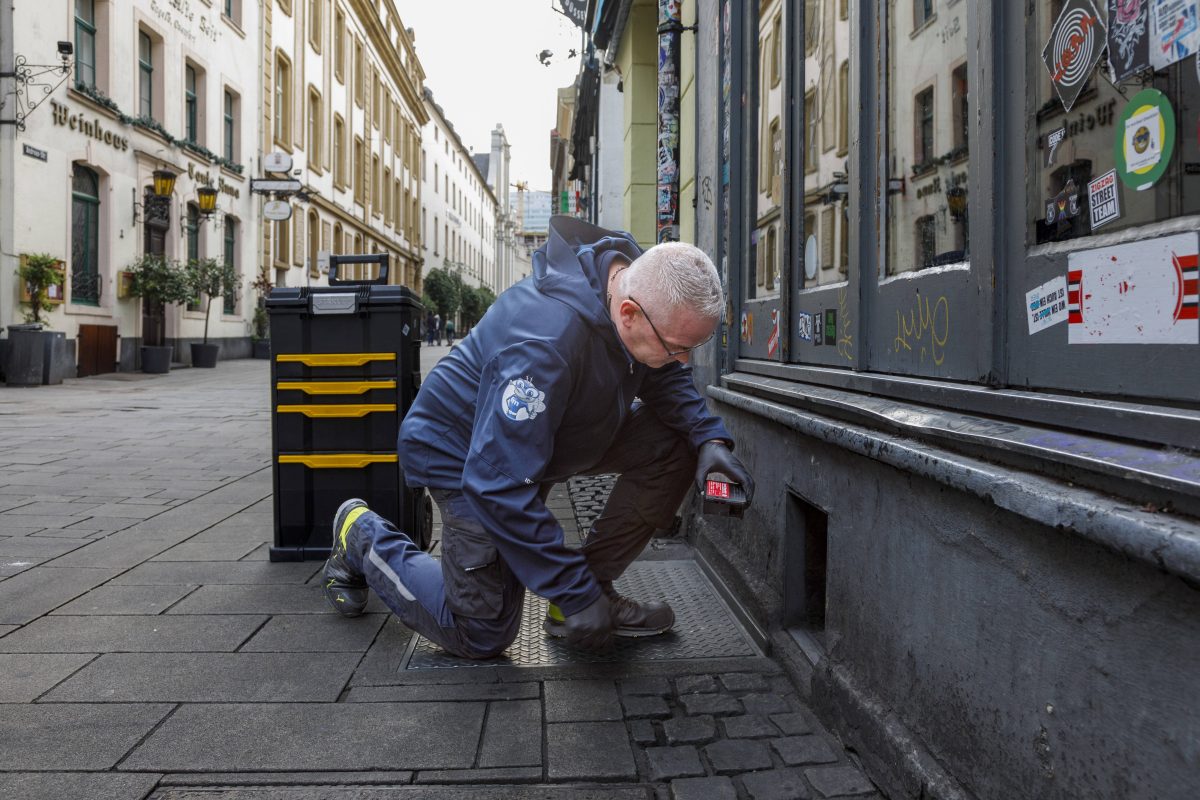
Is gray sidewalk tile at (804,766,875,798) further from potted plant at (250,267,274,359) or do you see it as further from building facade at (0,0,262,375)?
potted plant at (250,267,274,359)

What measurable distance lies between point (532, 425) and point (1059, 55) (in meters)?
1.42

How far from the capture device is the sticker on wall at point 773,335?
4.07 m

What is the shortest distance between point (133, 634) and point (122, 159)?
696 inches

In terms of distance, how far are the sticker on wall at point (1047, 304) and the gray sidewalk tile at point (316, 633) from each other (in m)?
2.28

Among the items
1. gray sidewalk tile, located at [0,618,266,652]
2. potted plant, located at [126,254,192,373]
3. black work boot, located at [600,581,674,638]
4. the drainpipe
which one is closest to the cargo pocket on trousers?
black work boot, located at [600,581,674,638]

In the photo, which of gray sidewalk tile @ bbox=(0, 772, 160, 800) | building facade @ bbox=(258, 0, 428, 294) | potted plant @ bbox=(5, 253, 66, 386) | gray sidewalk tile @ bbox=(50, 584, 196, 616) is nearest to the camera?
gray sidewalk tile @ bbox=(0, 772, 160, 800)

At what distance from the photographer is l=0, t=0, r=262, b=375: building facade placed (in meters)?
15.5

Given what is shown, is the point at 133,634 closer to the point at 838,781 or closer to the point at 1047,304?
the point at 838,781

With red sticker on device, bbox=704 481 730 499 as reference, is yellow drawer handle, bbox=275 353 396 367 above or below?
above

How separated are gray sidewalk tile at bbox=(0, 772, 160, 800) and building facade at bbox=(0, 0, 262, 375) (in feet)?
49.0

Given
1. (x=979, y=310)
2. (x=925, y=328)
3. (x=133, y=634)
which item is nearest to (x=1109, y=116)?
(x=979, y=310)

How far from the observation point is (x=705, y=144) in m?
5.38

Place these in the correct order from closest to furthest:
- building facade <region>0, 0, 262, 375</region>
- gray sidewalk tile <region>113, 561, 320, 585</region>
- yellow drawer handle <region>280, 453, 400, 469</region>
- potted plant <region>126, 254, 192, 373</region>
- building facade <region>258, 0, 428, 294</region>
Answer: gray sidewalk tile <region>113, 561, 320, 585</region>, yellow drawer handle <region>280, 453, 400, 469</region>, building facade <region>0, 0, 262, 375</region>, potted plant <region>126, 254, 192, 373</region>, building facade <region>258, 0, 428, 294</region>

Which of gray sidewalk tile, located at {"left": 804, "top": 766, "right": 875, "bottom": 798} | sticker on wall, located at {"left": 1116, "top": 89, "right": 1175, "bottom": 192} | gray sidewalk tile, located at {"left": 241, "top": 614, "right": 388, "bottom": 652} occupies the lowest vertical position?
gray sidewalk tile, located at {"left": 804, "top": 766, "right": 875, "bottom": 798}
